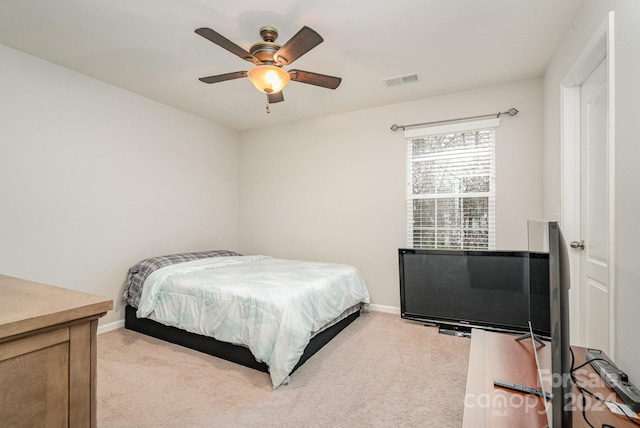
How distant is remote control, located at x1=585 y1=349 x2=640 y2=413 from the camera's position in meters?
1.03

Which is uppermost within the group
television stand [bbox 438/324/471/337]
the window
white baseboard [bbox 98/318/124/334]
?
the window

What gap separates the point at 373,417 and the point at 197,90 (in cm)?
355

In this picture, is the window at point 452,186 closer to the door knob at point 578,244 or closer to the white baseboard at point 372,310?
the white baseboard at point 372,310

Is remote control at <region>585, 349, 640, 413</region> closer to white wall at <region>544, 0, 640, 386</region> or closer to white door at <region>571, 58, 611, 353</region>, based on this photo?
white wall at <region>544, 0, 640, 386</region>

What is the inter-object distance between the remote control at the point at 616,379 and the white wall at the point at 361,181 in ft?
7.23

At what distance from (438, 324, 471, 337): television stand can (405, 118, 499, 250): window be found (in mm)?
886

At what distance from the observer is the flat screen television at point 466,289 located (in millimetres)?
2760

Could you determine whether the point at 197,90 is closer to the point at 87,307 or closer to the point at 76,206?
the point at 76,206

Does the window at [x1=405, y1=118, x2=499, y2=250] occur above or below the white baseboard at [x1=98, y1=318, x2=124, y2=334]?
above

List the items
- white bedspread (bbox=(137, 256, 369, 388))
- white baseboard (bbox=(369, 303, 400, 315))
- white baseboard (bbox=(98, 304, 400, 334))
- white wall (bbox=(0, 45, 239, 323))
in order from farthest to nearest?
1. white baseboard (bbox=(369, 303, 400, 315))
2. white baseboard (bbox=(98, 304, 400, 334))
3. white wall (bbox=(0, 45, 239, 323))
4. white bedspread (bbox=(137, 256, 369, 388))

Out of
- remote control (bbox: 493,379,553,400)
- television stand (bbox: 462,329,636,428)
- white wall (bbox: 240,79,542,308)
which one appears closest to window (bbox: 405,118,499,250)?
white wall (bbox: 240,79,542,308)

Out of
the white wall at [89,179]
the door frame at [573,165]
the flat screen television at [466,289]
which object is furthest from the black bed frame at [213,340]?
the door frame at [573,165]

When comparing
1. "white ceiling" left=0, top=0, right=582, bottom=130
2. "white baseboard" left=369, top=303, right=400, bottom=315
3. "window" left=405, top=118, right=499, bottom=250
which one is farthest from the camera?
"white baseboard" left=369, top=303, right=400, bottom=315

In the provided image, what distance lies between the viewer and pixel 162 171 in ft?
12.9
